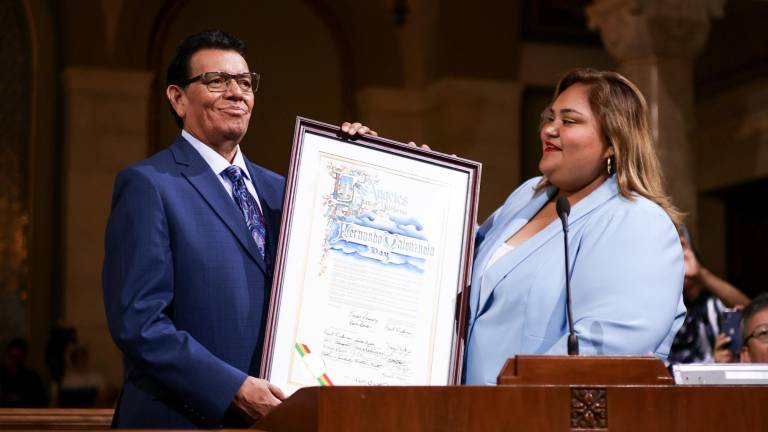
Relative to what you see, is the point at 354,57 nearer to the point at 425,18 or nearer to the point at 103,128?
the point at 425,18

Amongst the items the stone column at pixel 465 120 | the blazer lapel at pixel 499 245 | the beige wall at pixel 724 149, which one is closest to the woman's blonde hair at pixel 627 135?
the blazer lapel at pixel 499 245

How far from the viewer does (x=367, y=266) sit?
3.22 meters

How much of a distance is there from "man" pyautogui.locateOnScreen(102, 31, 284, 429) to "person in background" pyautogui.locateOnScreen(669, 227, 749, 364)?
2776 millimetres

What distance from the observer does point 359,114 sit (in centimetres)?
1003

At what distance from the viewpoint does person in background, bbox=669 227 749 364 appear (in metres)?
5.61

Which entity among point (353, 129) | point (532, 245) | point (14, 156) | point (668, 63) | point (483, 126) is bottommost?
point (532, 245)

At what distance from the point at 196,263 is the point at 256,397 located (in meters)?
0.37

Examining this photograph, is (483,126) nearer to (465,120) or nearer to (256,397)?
(465,120)

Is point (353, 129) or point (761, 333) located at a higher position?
point (353, 129)

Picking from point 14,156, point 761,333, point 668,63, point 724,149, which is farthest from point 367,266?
point 724,149

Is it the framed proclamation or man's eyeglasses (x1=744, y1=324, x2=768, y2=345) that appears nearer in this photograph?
the framed proclamation

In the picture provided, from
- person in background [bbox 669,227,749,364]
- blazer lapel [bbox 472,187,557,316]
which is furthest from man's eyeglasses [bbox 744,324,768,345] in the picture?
blazer lapel [bbox 472,187,557,316]

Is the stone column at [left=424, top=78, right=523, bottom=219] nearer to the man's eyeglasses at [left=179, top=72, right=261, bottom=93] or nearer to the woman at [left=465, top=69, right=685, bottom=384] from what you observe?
the woman at [left=465, top=69, right=685, bottom=384]

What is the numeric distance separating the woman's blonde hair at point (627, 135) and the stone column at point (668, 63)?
462 cm
